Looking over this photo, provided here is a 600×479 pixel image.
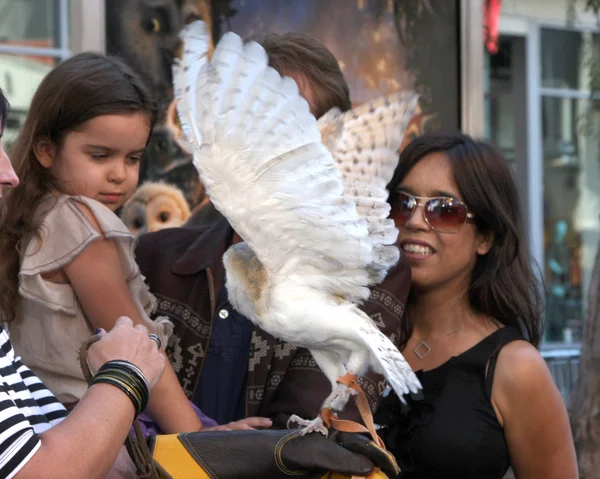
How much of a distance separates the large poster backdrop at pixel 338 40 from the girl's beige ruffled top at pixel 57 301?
166cm

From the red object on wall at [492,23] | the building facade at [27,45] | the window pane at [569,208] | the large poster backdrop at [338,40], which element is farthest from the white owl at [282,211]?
the window pane at [569,208]

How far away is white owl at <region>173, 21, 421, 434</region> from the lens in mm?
2092

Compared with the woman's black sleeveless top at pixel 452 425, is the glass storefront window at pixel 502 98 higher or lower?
higher

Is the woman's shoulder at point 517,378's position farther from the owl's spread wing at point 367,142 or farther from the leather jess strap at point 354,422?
the leather jess strap at point 354,422

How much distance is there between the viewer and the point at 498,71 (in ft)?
22.1

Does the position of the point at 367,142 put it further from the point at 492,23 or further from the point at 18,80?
Result: the point at 492,23

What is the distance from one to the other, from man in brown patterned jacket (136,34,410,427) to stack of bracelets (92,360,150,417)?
64 centimetres

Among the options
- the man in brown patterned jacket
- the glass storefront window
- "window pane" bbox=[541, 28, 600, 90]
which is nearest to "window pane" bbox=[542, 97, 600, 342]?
"window pane" bbox=[541, 28, 600, 90]

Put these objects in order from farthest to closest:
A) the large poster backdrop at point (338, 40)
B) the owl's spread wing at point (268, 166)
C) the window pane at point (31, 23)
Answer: the window pane at point (31, 23) → the large poster backdrop at point (338, 40) → the owl's spread wing at point (268, 166)

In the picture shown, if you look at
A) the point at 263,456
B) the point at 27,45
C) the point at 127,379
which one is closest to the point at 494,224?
the point at 263,456

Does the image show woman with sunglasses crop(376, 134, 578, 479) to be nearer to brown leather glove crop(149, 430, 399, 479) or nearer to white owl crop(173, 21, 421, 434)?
white owl crop(173, 21, 421, 434)

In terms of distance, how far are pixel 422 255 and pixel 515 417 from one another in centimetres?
58

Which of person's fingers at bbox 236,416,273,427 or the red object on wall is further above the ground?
the red object on wall

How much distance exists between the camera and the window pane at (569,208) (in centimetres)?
698
